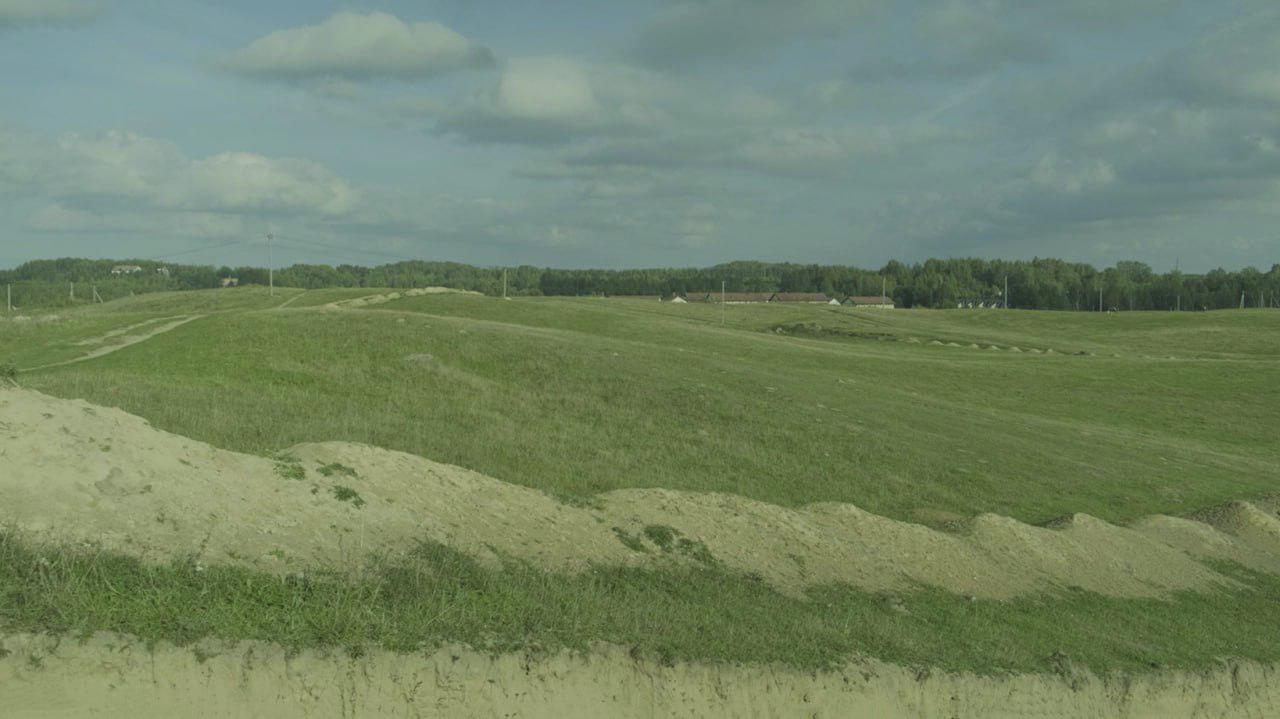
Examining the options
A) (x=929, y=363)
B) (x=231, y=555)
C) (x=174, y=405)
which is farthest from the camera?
(x=929, y=363)

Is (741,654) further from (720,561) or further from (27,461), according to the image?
(27,461)

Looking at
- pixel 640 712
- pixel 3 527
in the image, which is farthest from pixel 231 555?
pixel 640 712

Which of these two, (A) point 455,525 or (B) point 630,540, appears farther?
(B) point 630,540

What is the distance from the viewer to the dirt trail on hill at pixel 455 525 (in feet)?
33.4

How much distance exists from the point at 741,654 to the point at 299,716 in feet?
14.7

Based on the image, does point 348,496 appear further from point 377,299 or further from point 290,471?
point 377,299

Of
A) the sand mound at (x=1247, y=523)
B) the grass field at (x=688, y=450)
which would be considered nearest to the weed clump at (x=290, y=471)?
the grass field at (x=688, y=450)

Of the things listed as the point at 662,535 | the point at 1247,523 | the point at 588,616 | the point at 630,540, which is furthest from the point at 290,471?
the point at 1247,523

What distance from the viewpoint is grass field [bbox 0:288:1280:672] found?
9180 mm

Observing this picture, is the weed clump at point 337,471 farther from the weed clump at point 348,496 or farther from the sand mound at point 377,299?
the sand mound at point 377,299

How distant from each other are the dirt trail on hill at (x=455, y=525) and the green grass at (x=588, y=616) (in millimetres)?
654

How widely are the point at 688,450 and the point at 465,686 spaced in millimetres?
17402

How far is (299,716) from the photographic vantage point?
7.79 metres

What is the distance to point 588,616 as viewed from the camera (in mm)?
10102
